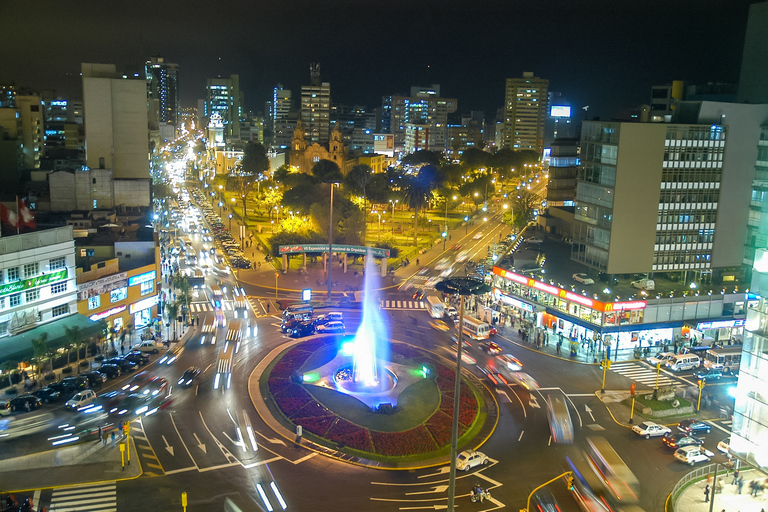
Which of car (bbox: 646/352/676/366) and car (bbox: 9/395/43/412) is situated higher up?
car (bbox: 646/352/676/366)

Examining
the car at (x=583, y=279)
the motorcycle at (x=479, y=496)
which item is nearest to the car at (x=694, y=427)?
the motorcycle at (x=479, y=496)

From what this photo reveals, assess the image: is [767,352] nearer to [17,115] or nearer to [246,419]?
[246,419]

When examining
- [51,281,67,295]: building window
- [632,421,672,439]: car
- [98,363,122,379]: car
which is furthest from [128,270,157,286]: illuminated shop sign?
[632,421,672,439]: car

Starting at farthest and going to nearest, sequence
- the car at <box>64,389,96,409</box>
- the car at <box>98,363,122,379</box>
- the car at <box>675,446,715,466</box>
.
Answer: the car at <box>98,363,122,379</box> → the car at <box>64,389,96,409</box> → the car at <box>675,446,715,466</box>

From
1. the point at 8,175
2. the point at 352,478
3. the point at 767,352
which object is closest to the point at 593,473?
the point at 767,352

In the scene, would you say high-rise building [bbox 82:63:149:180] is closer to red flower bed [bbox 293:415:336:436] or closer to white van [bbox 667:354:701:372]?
red flower bed [bbox 293:415:336:436]

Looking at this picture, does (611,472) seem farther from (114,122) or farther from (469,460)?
(114,122)
